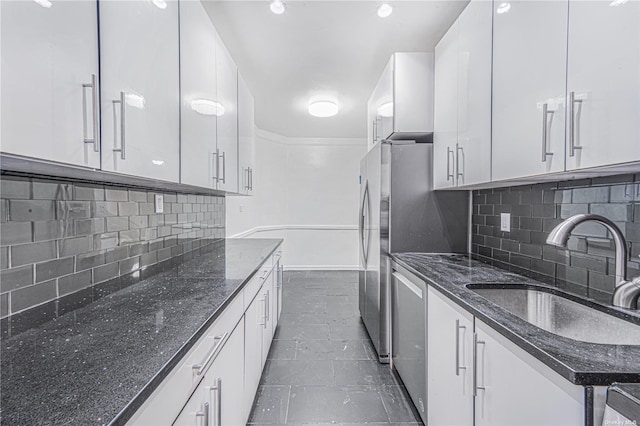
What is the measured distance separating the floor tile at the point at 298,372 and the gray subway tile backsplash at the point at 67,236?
112cm

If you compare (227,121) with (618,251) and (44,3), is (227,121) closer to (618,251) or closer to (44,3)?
(44,3)

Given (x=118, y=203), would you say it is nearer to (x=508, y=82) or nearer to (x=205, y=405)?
(x=205, y=405)

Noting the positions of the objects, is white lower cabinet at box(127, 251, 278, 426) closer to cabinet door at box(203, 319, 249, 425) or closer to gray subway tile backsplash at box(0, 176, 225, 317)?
cabinet door at box(203, 319, 249, 425)

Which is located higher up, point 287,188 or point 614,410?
point 287,188

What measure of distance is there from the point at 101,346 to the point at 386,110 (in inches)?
92.5

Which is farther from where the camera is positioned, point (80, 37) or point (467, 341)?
point (467, 341)

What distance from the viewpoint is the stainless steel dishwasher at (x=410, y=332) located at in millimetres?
1721

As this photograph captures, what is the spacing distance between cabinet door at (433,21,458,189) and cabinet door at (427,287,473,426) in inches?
34.4

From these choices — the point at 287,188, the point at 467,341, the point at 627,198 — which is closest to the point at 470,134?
the point at 627,198

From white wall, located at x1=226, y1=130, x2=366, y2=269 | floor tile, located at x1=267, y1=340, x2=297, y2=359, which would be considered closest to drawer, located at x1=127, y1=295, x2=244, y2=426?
floor tile, located at x1=267, y1=340, x2=297, y2=359

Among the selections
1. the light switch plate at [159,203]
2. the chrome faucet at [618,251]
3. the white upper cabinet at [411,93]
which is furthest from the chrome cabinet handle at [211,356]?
the white upper cabinet at [411,93]

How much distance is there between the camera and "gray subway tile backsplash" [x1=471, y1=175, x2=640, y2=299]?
4.05 feet

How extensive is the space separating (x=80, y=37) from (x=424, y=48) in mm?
2605

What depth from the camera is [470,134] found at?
1.76m
